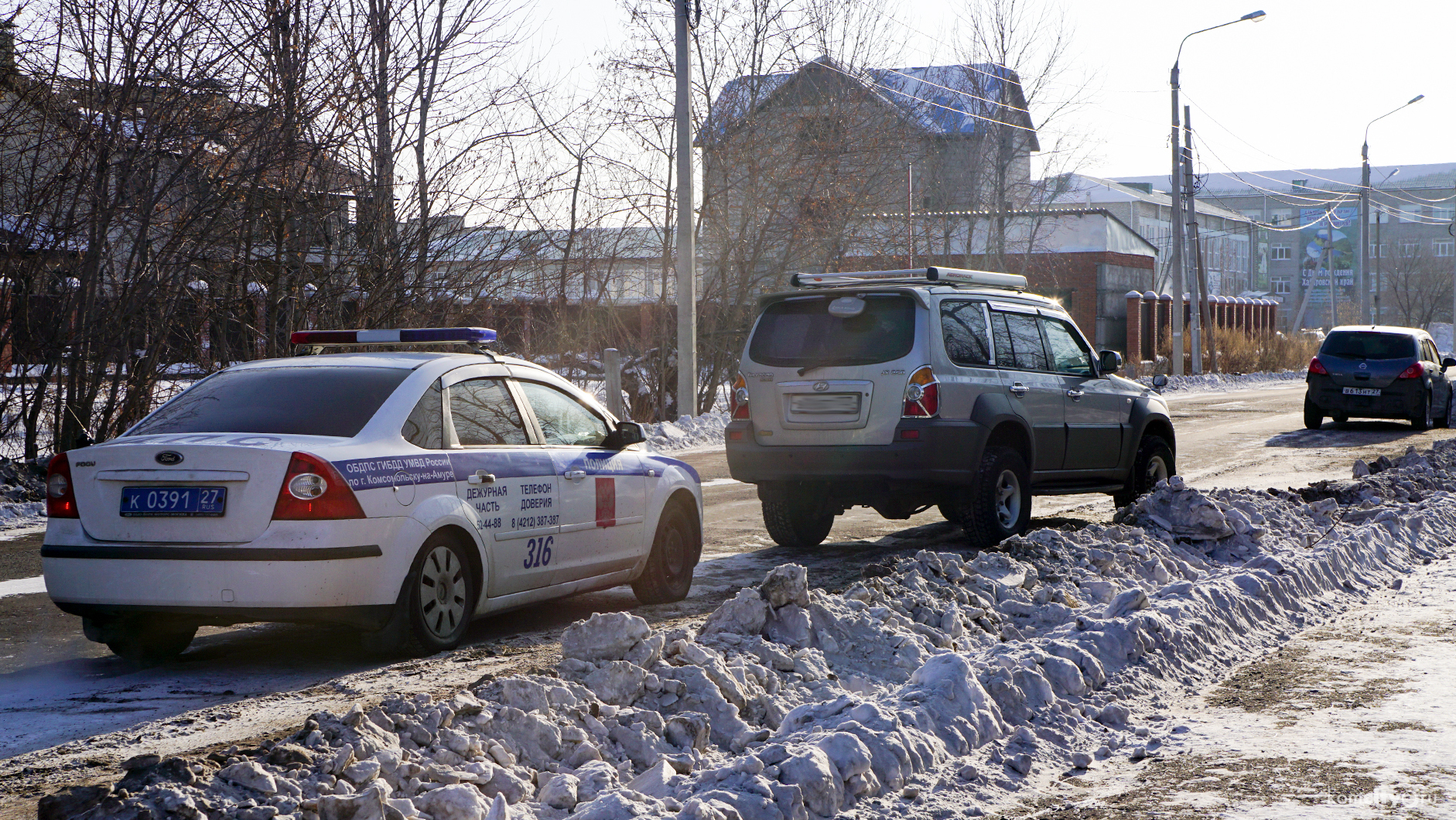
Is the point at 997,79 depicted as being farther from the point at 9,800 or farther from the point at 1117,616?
the point at 9,800

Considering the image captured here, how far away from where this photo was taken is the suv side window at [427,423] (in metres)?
6.18

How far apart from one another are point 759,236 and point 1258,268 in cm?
9976

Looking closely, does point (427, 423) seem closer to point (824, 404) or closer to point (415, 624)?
point (415, 624)

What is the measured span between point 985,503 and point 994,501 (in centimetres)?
10

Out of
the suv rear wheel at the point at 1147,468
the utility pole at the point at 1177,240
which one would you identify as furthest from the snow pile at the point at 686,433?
the utility pole at the point at 1177,240

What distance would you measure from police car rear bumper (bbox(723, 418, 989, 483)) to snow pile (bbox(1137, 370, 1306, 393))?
25.6m

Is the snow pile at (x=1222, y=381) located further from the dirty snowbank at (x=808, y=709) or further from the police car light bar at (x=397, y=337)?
the police car light bar at (x=397, y=337)

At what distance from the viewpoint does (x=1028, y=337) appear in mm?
10039

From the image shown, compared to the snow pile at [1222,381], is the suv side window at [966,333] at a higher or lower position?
higher

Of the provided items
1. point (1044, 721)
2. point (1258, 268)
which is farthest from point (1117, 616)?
point (1258, 268)

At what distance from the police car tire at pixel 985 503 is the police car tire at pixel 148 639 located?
501 cm

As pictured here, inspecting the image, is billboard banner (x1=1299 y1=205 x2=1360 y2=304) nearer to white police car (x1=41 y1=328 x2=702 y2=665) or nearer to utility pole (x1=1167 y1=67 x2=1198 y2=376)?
utility pole (x1=1167 y1=67 x2=1198 y2=376)

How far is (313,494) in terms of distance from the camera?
18.5 feet

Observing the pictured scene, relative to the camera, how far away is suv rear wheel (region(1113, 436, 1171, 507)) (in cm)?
1123
